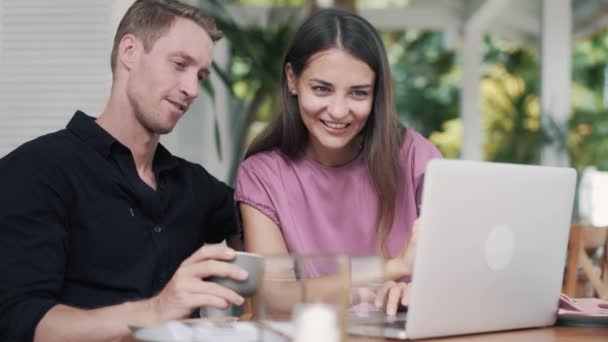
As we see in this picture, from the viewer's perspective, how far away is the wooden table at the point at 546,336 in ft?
4.49

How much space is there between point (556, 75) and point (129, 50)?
481 cm

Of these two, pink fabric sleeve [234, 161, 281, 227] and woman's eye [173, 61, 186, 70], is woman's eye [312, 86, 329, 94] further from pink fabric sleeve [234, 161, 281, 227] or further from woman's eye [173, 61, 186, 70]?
woman's eye [173, 61, 186, 70]

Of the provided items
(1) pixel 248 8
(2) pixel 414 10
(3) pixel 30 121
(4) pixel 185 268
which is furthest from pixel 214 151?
(2) pixel 414 10

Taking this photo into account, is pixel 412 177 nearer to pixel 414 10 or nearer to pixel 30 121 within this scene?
pixel 30 121

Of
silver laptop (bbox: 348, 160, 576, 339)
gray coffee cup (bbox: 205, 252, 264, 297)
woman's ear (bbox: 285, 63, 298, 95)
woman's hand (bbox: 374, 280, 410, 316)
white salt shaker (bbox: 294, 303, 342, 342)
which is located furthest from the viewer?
woman's ear (bbox: 285, 63, 298, 95)

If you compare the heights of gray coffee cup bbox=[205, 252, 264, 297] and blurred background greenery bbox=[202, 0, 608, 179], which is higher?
blurred background greenery bbox=[202, 0, 608, 179]

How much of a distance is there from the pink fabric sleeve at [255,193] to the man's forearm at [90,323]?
26.9 inches

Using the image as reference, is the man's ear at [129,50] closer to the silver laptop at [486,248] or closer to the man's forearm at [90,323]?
the man's forearm at [90,323]

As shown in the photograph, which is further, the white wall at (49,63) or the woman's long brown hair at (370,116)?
the white wall at (49,63)

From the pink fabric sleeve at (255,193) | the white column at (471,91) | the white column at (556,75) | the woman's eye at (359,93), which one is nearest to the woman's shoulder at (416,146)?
the woman's eye at (359,93)

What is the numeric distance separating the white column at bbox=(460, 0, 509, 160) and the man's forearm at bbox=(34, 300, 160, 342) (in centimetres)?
738

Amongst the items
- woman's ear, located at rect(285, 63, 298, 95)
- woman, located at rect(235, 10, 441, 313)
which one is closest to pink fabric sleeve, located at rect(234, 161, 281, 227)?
woman, located at rect(235, 10, 441, 313)

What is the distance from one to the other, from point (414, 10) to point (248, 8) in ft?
6.81

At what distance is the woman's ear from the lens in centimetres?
209
